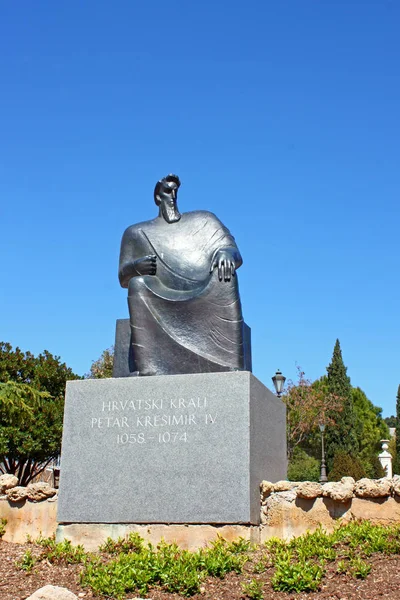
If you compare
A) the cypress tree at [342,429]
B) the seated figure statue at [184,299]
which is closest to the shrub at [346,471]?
the cypress tree at [342,429]

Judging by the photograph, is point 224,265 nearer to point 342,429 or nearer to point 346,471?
point 346,471

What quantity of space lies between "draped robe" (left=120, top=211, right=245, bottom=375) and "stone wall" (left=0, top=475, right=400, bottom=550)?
166 centimetres

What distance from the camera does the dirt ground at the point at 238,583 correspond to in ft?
16.9

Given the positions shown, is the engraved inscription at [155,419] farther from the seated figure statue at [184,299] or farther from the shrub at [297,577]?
the shrub at [297,577]

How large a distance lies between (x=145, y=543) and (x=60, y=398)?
18.7m

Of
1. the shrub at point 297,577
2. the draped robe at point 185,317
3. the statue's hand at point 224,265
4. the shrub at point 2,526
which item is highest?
the statue's hand at point 224,265

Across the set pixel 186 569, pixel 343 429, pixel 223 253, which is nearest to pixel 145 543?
pixel 186 569

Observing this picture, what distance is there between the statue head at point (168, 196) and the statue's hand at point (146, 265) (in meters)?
0.76

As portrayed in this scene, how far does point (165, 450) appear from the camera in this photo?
721 centimetres

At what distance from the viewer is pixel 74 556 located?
21.2ft

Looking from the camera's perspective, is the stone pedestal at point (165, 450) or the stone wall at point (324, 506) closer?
the stone wall at point (324, 506)

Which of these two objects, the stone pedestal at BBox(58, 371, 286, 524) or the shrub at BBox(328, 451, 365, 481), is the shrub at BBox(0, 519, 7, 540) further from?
the shrub at BBox(328, 451, 365, 481)

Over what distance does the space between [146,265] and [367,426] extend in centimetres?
4501

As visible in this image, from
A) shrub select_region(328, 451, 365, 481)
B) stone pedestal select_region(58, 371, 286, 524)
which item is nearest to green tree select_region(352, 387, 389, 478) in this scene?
shrub select_region(328, 451, 365, 481)
